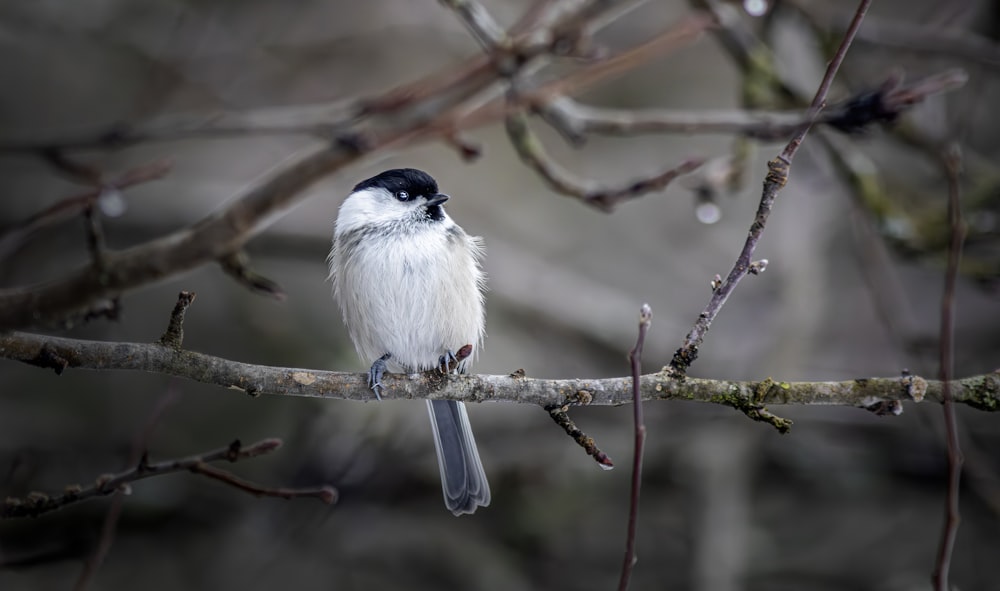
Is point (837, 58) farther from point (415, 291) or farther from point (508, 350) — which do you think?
point (508, 350)

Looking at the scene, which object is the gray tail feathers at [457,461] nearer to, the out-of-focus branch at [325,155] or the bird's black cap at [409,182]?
the bird's black cap at [409,182]

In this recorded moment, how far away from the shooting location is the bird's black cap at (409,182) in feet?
10.2

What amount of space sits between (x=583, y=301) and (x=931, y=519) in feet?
8.23

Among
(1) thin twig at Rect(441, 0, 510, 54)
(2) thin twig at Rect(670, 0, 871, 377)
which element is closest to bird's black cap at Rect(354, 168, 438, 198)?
(1) thin twig at Rect(441, 0, 510, 54)

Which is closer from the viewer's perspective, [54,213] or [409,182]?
[54,213]

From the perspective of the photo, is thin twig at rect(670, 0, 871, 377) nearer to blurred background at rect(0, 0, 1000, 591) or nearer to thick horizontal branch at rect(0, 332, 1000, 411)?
thick horizontal branch at rect(0, 332, 1000, 411)

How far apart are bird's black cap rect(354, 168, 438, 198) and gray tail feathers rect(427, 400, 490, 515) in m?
0.82

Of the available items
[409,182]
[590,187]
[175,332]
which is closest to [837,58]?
[590,187]

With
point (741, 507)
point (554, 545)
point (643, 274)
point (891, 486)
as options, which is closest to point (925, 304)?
point (891, 486)

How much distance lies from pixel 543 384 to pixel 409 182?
1367mm

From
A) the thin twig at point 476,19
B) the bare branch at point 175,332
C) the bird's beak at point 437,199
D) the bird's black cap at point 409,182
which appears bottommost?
the bare branch at point 175,332

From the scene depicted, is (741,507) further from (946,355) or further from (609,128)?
(946,355)

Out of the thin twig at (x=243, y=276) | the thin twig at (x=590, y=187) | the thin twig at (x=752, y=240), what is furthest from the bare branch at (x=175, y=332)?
the thin twig at (x=752, y=240)

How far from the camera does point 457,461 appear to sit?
2.88 metres
